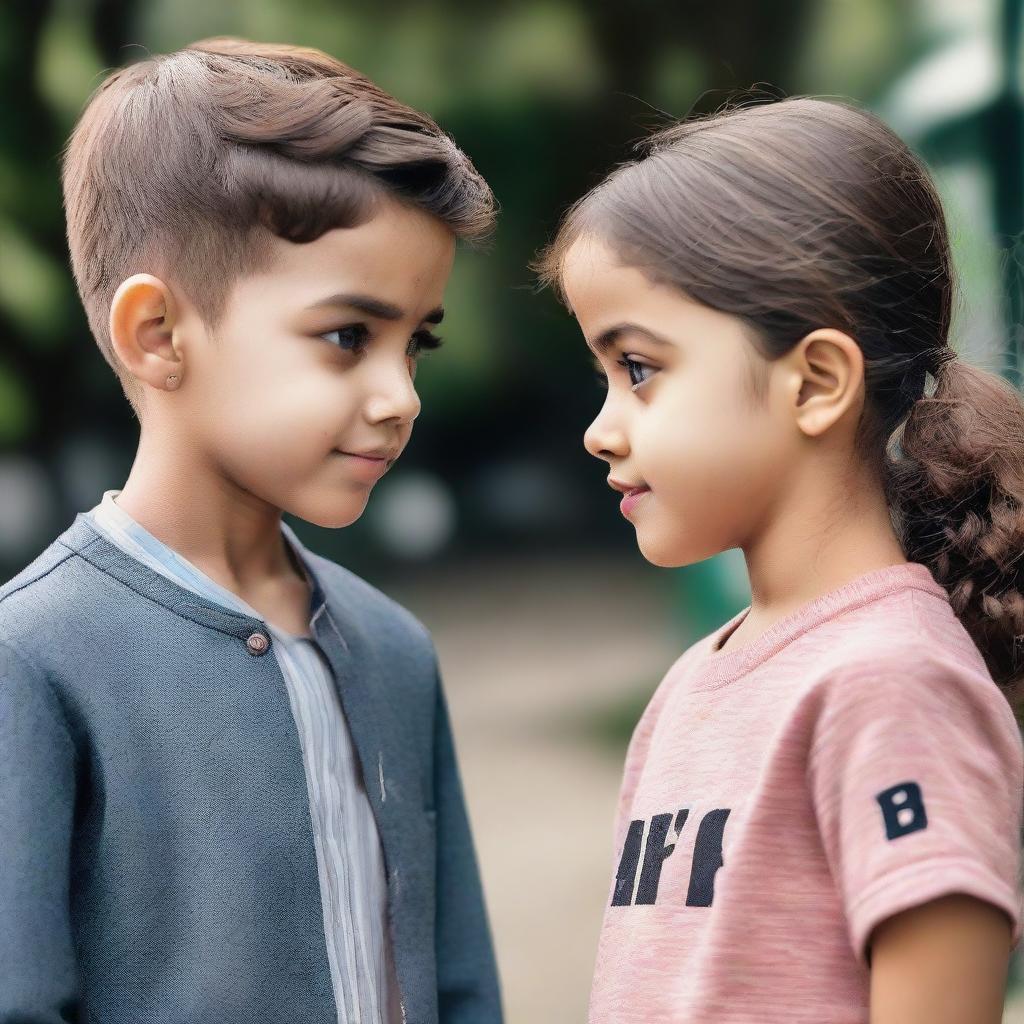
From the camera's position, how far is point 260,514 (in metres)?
1.48

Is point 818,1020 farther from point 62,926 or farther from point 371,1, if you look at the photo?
point 371,1

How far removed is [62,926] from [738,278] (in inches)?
32.7

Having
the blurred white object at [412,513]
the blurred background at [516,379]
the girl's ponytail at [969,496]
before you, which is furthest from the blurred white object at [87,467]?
the girl's ponytail at [969,496]

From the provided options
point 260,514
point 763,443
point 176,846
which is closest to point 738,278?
point 763,443

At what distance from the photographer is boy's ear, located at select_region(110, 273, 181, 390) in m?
1.38

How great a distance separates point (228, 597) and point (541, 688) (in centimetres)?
295

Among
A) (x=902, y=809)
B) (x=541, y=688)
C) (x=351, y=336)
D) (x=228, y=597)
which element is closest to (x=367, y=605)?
(x=228, y=597)

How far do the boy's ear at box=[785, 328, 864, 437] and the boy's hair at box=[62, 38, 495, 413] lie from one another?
429 mm

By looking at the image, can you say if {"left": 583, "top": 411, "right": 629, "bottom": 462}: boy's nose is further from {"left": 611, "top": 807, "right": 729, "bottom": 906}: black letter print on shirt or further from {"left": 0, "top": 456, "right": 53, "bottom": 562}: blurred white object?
{"left": 0, "top": 456, "right": 53, "bottom": 562}: blurred white object

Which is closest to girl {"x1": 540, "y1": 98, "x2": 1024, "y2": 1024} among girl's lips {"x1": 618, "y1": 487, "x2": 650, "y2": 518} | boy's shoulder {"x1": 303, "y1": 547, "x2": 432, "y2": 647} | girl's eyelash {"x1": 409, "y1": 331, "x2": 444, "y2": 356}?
girl's lips {"x1": 618, "y1": 487, "x2": 650, "y2": 518}

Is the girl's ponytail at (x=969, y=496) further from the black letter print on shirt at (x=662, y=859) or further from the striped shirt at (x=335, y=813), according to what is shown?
the striped shirt at (x=335, y=813)

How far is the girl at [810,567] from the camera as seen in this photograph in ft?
3.42

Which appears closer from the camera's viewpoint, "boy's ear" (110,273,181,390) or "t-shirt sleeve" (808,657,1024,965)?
"t-shirt sleeve" (808,657,1024,965)

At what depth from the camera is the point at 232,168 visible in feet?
4.48
